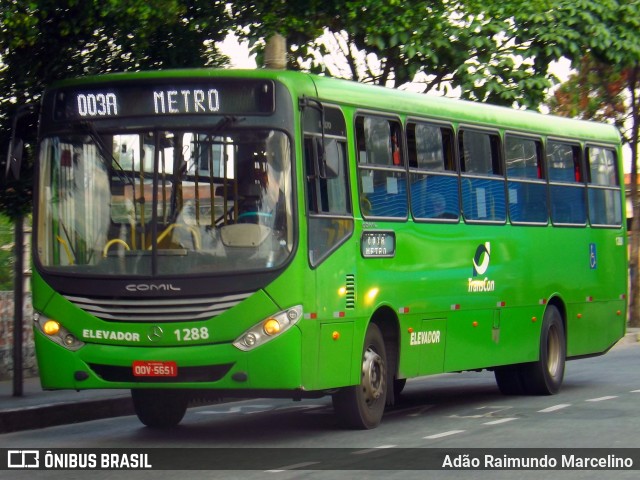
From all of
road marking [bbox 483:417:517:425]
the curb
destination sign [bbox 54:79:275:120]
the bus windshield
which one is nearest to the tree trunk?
road marking [bbox 483:417:517:425]

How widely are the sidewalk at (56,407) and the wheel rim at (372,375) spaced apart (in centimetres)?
321

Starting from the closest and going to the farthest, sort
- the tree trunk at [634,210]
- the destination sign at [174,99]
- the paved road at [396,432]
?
the paved road at [396,432]
the destination sign at [174,99]
the tree trunk at [634,210]

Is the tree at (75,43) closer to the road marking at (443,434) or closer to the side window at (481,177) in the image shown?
the side window at (481,177)

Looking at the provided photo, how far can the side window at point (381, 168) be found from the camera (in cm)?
1227

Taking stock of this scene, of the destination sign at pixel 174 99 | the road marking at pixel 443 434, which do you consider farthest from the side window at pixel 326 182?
the road marking at pixel 443 434

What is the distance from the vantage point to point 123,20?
13766mm

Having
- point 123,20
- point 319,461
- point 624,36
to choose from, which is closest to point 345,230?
point 319,461

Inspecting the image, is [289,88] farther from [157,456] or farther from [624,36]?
[624,36]

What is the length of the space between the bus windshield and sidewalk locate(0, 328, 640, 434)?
208 centimetres

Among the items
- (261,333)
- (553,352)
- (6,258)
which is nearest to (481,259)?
(553,352)

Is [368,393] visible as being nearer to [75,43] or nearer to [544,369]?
[544,369]

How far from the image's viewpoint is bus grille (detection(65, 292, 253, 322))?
426 inches

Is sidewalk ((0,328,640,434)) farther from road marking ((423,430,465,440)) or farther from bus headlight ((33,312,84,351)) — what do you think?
road marking ((423,430,465,440))

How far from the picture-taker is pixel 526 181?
15.7m
